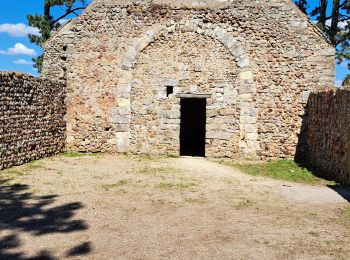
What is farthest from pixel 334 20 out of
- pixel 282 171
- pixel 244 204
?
pixel 244 204

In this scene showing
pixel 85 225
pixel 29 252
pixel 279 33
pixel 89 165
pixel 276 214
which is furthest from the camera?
pixel 279 33

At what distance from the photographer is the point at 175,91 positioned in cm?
1159

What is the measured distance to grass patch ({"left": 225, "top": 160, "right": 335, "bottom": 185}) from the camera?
8.68m

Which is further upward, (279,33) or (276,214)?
(279,33)

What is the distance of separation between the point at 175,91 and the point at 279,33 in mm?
3471

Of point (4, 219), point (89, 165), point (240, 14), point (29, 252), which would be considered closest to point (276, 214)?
point (29, 252)

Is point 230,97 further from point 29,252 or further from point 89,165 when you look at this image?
point 29,252

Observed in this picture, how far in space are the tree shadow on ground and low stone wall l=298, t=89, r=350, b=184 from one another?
563cm

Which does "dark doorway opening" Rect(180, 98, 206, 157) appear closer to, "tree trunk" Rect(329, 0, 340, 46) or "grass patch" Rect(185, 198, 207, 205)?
"tree trunk" Rect(329, 0, 340, 46)

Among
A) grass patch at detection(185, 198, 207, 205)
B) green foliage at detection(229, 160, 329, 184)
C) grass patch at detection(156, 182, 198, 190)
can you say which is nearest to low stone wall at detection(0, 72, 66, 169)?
grass patch at detection(156, 182, 198, 190)

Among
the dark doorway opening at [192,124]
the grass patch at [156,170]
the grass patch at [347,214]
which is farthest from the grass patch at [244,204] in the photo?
the dark doorway opening at [192,124]

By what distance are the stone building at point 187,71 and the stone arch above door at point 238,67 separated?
0.10 feet

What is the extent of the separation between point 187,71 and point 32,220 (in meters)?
7.36

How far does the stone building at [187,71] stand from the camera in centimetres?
1116
